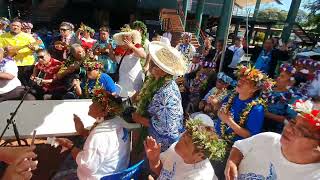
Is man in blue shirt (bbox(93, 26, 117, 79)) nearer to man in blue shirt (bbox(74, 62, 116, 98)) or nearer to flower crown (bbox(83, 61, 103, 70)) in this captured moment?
man in blue shirt (bbox(74, 62, 116, 98))

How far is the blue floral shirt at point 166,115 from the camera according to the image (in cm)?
281

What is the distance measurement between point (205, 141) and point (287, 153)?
0.51 meters

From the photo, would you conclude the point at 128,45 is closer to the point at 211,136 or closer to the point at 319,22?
the point at 211,136

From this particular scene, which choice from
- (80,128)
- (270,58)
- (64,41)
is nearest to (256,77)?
(80,128)

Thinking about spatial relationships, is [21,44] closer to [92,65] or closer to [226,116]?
[92,65]

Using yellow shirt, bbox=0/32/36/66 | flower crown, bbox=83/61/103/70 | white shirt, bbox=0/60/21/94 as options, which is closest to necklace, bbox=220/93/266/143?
flower crown, bbox=83/61/103/70

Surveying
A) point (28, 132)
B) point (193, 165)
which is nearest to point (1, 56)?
point (28, 132)

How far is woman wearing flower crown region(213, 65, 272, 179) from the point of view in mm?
2654

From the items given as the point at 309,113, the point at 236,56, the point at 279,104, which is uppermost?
the point at 309,113

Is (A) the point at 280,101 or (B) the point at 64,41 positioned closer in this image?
(A) the point at 280,101

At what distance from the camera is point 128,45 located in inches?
163

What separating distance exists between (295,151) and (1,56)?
3646mm

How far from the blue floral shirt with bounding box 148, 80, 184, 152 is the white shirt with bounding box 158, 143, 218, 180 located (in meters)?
0.46

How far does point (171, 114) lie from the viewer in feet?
9.24
